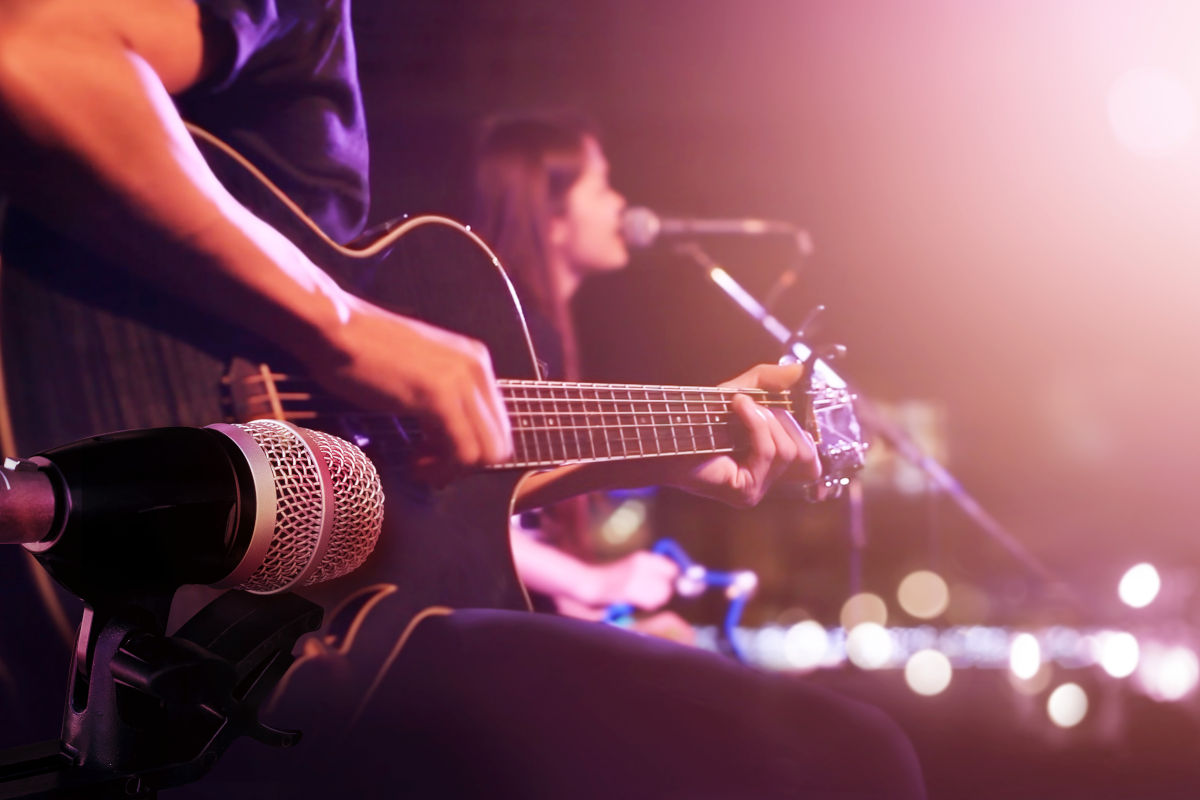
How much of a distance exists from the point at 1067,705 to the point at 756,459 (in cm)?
80

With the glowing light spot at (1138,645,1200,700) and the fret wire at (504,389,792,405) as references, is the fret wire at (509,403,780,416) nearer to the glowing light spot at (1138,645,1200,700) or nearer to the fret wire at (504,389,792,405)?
the fret wire at (504,389,792,405)

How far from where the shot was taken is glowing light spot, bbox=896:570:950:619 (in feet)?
6.57

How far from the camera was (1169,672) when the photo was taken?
2.05 meters

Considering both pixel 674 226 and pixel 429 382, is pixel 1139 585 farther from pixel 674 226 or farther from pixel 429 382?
pixel 429 382

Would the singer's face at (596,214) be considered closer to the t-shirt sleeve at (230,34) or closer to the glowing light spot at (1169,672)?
the t-shirt sleeve at (230,34)

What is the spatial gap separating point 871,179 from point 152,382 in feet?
4.68

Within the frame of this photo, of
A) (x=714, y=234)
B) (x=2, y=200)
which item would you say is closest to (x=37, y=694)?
(x=2, y=200)

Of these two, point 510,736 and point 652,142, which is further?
point 652,142

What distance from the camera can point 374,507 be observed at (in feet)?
3.40

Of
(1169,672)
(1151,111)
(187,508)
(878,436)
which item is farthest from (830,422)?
(187,508)

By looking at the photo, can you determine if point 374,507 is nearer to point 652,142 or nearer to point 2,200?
point 2,200

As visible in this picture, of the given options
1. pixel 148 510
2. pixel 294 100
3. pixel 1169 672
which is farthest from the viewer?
pixel 1169 672

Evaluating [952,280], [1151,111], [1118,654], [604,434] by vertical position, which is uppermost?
[1151,111]

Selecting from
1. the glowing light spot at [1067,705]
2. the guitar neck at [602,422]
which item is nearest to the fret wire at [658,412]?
the guitar neck at [602,422]
